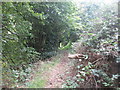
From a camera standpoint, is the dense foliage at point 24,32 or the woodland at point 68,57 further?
the dense foliage at point 24,32

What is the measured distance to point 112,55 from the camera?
2.73 metres

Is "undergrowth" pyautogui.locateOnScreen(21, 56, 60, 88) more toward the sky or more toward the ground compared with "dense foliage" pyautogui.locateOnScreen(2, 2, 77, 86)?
more toward the ground

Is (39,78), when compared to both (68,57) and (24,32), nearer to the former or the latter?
(68,57)

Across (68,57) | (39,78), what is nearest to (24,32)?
(39,78)

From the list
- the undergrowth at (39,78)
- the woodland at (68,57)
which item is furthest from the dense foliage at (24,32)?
the undergrowth at (39,78)

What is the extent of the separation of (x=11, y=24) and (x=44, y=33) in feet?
10.9

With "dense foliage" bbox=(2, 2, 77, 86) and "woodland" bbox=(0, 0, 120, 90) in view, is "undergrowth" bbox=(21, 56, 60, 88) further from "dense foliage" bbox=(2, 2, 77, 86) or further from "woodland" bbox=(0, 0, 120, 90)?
"dense foliage" bbox=(2, 2, 77, 86)

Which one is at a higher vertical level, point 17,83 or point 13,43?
point 13,43

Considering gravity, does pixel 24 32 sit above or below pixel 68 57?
above

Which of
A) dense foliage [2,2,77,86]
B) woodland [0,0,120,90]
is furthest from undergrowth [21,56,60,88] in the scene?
dense foliage [2,2,77,86]

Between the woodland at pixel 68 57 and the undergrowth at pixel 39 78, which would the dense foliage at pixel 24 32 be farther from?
the undergrowth at pixel 39 78

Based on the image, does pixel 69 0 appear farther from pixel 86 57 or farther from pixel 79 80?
pixel 79 80

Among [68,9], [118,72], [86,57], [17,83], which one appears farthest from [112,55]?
[68,9]

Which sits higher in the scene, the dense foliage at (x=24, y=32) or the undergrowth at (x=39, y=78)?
the dense foliage at (x=24, y=32)
